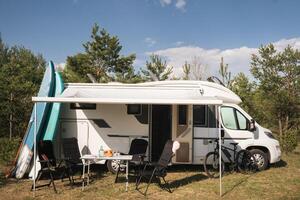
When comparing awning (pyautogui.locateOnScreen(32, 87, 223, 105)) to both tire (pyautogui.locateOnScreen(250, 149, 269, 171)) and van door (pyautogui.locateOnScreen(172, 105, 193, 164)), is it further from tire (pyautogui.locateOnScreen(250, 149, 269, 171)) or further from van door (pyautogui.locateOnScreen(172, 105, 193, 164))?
tire (pyautogui.locateOnScreen(250, 149, 269, 171))

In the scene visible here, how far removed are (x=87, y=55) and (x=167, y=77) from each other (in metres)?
6.59

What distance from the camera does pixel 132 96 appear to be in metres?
7.19

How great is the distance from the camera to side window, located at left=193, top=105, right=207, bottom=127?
8.71 m

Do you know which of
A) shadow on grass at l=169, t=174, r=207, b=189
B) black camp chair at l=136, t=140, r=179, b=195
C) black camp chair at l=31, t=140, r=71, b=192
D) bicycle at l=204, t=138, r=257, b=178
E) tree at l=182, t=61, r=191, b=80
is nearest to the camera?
black camp chair at l=136, t=140, r=179, b=195

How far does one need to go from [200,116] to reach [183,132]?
66cm

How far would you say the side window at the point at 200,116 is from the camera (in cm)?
871

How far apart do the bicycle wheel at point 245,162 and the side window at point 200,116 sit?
124cm

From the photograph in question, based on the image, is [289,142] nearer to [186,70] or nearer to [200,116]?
[200,116]

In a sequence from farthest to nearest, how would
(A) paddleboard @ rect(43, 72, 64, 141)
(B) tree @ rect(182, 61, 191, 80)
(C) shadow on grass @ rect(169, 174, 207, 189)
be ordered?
1. (B) tree @ rect(182, 61, 191, 80)
2. (A) paddleboard @ rect(43, 72, 64, 141)
3. (C) shadow on grass @ rect(169, 174, 207, 189)

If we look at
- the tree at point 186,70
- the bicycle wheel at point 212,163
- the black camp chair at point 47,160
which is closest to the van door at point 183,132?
the bicycle wheel at point 212,163

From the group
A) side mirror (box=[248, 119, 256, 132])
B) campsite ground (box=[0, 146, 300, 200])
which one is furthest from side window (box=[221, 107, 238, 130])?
campsite ground (box=[0, 146, 300, 200])

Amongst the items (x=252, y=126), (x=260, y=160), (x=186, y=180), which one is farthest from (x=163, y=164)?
(x=260, y=160)

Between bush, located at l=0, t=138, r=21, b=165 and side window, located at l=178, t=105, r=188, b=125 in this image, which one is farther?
bush, located at l=0, t=138, r=21, b=165

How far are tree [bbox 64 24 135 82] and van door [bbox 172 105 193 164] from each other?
16329mm
